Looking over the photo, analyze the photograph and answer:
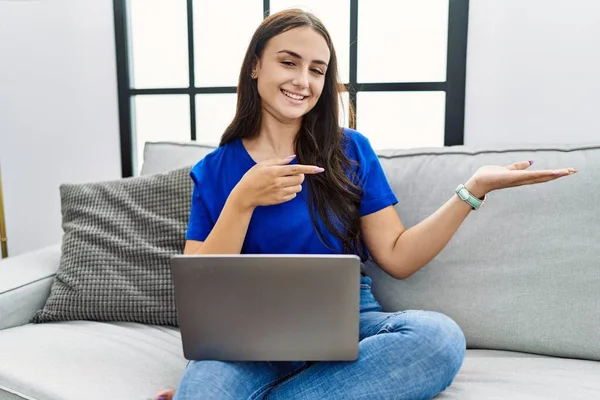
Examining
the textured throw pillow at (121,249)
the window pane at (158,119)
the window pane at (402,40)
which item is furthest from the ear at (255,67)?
the window pane at (158,119)

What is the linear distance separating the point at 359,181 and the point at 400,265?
198 mm

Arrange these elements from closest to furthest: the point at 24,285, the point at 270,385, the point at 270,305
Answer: the point at 270,305 < the point at 270,385 < the point at 24,285

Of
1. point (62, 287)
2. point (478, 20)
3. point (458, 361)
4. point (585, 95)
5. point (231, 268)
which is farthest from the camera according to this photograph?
point (478, 20)

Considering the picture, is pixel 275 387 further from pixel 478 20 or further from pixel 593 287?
pixel 478 20

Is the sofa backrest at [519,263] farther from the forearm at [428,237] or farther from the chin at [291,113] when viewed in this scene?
the chin at [291,113]

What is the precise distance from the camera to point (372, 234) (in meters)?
1.16

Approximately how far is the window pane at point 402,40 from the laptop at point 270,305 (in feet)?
3.60

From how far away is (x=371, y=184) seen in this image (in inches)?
46.0

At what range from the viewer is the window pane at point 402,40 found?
1.68 m

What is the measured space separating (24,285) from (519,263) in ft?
3.75

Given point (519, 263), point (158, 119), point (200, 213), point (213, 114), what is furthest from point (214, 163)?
point (158, 119)

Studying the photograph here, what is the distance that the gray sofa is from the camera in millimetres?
1003

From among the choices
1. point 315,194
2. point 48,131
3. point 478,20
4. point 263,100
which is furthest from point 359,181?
point 48,131

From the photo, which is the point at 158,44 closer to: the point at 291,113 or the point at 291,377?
the point at 291,113
